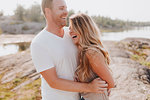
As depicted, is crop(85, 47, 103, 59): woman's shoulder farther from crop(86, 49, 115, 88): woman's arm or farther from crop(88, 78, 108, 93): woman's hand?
crop(88, 78, 108, 93): woman's hand

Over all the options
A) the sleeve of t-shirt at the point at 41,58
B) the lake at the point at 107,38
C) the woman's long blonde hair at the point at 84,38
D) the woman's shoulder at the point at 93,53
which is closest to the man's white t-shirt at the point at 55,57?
the sleeve of t-shirt at the point at 41,58

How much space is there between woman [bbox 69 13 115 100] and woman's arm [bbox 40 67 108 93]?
82mm

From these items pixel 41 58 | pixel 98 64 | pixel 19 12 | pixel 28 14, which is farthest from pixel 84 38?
pixel 28 14

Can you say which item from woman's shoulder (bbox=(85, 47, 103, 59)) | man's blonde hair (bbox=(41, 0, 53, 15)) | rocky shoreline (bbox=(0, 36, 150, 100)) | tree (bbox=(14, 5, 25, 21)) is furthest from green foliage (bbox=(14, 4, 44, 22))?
woman's shoulder (bbox=(85, 47, 103, 59))

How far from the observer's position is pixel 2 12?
50688 millimetres

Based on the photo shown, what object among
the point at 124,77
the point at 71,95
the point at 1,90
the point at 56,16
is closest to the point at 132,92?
the point at 124,77

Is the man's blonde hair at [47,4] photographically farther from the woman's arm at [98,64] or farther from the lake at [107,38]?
the lake at [107,38]

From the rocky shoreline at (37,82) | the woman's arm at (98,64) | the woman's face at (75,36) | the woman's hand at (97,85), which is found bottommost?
the rocky shoreline at (37,82)

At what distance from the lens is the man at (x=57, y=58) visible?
1537mm

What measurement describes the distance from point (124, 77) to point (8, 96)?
3.40 meters

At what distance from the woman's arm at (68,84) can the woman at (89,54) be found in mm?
82

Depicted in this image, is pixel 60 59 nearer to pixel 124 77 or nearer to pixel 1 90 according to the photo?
pixel 124 77

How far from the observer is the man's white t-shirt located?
1528 mm

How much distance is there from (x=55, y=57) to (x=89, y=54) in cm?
37
